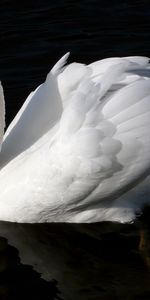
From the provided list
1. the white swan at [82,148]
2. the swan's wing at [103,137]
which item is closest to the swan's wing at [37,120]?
the white swan at [82,148]

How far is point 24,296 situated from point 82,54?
4887 mm

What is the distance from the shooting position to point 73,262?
8.43 metres

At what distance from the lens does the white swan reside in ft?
26.6

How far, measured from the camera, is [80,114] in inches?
318

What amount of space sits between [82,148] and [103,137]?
206mm

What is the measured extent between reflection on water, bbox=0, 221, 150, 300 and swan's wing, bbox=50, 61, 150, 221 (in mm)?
641

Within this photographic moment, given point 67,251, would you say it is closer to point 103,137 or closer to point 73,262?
point 73,262

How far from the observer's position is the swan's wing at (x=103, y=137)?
8070 millimetres

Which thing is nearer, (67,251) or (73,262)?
(73,262)

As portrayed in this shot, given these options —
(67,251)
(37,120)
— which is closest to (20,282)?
(67,251)

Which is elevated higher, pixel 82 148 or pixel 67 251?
pixel 82 148

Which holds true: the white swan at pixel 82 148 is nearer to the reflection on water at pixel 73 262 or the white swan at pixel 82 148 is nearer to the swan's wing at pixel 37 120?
the swan's wing at pixel 37 120

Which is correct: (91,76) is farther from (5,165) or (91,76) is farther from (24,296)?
(24,296)

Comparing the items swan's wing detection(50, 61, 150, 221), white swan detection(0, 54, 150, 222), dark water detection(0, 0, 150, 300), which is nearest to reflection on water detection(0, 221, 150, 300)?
dark water detection(0, 0, 150, 300)
